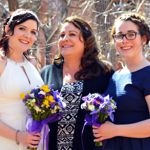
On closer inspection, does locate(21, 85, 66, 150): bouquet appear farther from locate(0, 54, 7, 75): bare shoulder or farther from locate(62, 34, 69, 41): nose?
locate(62, 34, 69, 41): nose

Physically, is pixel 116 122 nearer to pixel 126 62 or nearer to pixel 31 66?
pixel 126 62

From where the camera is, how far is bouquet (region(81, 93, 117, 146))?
3594 mm

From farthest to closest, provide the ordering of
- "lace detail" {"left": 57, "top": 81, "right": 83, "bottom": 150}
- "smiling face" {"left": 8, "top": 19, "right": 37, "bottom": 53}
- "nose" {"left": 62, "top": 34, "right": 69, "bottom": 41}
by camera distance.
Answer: "nose" {"left": 62, "top": 34, "right": 69, "bottom": 41} < "lace detail" {"left": 57, "top": 81, "right": 83, "bottom": 150} < "smiling face" {"left": 8, "top": 19, "right": 37, "bottom": 53}

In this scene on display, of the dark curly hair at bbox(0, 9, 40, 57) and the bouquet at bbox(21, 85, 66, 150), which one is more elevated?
the dark curly hair at bbox(0, 9, 40, 57)

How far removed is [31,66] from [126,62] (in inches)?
36.0

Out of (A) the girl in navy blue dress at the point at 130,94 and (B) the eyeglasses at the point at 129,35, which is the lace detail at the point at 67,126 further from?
(B) the eyeglasses at the point at 129,35

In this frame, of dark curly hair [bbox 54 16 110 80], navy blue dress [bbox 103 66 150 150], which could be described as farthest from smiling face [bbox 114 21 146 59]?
dark curly hair [bbox 54 16 110 80]

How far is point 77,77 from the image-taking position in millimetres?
4320

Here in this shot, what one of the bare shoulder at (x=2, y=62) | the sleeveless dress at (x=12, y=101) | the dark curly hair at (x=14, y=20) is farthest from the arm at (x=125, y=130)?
the dark curly hair at (x=14, y=20)

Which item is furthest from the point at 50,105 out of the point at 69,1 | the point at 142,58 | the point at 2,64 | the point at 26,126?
the point at 69,1

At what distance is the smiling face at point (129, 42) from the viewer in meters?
3.80

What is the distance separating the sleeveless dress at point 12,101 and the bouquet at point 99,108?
24.1 inches

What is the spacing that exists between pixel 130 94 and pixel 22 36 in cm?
110

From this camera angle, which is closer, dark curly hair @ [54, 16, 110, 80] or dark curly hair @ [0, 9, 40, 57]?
dark curly hair @ [0, 9, 40, 57]
